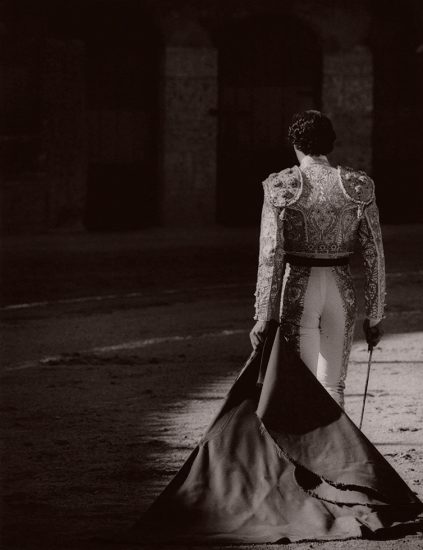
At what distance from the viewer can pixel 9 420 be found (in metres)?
8.13

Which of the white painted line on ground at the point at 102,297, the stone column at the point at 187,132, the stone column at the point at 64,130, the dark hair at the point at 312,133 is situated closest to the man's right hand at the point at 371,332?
the dark hair at the point at 312,133

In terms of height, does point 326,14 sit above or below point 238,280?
above

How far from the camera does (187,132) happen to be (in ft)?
70.0

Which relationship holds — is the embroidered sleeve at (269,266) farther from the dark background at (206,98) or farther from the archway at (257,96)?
the archway at (257,96)

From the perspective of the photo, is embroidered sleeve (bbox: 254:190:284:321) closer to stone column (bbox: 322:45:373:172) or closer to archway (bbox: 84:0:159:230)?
archway (bbox: 84:0:159:230)

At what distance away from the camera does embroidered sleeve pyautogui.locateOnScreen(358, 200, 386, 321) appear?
21.0 ft

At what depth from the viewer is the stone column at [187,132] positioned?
2123cm

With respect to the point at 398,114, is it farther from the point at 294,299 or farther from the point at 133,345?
Answer: the point at 294,299

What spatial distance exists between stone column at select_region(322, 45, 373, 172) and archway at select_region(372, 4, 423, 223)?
33 cm

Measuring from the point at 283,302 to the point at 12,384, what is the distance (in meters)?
3.37

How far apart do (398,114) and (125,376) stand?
43.5ft

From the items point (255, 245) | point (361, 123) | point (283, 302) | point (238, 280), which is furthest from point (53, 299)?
point (361, 123)

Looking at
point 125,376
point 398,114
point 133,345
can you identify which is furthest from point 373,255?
point 398,114

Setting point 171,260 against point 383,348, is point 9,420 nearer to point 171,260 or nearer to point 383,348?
point 383,348
